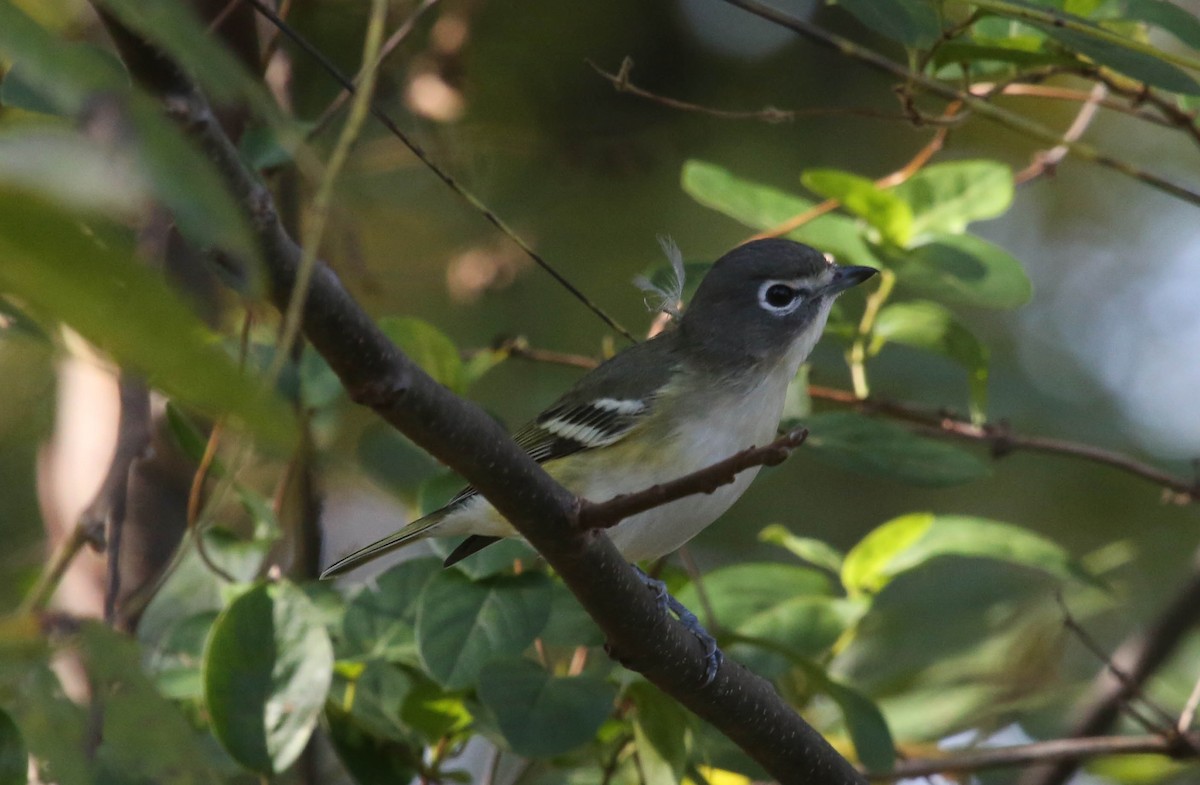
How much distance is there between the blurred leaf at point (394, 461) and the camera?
10.7 ft

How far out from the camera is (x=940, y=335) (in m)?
2.87

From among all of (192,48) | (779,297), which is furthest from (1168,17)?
(192,48)

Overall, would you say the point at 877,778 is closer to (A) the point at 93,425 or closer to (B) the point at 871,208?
(B) the point at 871,208

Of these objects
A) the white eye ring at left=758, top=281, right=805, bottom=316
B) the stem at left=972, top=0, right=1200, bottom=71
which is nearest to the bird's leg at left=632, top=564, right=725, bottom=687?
the white eye ring at left=758, top=281, right=805, bottom=316

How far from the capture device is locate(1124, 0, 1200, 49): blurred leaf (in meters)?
2.20

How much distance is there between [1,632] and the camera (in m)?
0.99

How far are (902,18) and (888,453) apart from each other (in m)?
0.91

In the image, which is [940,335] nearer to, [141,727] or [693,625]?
[693,625]

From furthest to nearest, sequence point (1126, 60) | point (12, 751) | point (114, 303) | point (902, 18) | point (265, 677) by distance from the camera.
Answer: point (902, 18) → point (265, 677) → point (1126, 60) → point (12, 751) → point (114, 303)

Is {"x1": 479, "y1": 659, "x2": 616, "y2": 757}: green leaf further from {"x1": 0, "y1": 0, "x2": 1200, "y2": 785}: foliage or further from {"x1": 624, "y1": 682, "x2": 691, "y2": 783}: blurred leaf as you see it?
{"x1": 624, "y1": 682, "x2": 691, "y2": 783}: blurred leaf

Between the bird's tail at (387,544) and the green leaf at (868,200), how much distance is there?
115 cm

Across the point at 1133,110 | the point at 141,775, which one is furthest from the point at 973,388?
the point at 141,775

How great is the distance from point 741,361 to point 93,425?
5.74 ft

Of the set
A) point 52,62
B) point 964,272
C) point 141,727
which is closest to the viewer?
point 52,62
